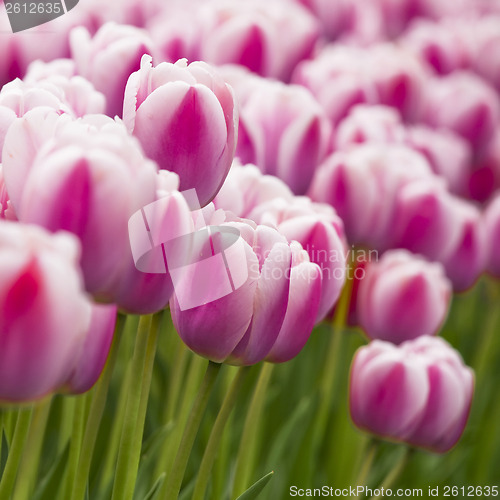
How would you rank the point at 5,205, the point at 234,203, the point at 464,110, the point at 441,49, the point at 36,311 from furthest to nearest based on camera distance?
the point at 441,49 < the point at 464,110 < the point at 234,203 < the point at 5,205 < the point at 36,311

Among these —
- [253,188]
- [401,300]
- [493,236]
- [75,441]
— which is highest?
[253,188]

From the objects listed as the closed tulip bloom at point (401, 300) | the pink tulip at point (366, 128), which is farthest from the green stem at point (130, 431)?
the pink tulip at point (366, 128)

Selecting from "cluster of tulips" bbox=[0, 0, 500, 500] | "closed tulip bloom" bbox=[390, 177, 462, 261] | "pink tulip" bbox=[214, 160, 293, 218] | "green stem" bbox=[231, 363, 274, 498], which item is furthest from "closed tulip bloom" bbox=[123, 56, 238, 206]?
"closed tulip bloom" bbox=[390, 177, 462, 261]

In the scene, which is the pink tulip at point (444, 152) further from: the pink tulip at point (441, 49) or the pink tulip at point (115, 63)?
the pink tulip at point (115, 63)

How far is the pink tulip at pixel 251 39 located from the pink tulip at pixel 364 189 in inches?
7.3

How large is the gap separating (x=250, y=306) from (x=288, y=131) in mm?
401

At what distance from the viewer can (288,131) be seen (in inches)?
31.6

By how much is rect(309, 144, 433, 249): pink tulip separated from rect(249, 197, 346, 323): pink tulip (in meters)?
0.29

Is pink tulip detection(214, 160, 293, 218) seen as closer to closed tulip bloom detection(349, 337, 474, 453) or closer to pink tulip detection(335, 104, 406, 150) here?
closed tulip bloom detection(349, 337, 474, 453)

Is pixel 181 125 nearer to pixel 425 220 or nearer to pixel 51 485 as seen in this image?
pixel 51 485

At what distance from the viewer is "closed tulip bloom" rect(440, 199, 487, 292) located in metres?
0.97

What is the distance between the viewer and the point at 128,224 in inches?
13.5

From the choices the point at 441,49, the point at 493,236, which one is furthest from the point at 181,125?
the point at 441,49

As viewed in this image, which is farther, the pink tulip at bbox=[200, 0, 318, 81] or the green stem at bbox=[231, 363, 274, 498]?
the pink tulip at bbox=[200, 0, 318, 81]
